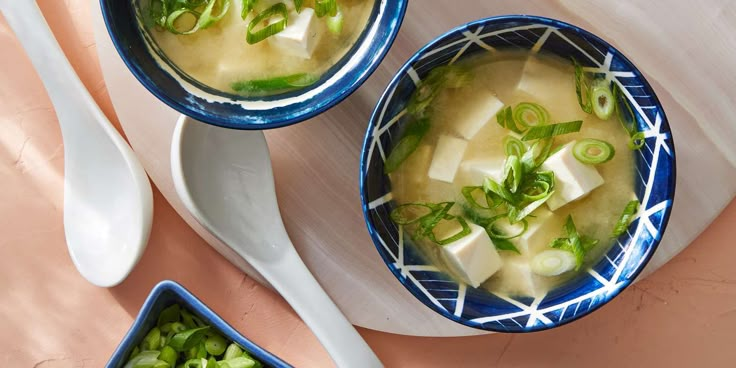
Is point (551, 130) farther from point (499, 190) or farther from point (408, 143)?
point (408, 143)

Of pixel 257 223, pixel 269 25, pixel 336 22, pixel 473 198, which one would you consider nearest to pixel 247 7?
pixel 269 25

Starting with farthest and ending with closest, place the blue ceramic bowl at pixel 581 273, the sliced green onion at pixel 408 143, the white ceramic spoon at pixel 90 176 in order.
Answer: the white ceramic spoon at pixel 90 176
the sliced green onion at pixel 408 143
the blue ceramic bowl at pixel 581 273

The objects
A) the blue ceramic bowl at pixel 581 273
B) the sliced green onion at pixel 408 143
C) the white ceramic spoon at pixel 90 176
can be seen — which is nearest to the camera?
the blue ceramic bowl at pixel 581 273

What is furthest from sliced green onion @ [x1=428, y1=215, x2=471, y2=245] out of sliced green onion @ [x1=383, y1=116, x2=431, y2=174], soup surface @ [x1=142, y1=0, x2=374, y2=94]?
soup surface @ [x1=142, y1=0, x2=374, y2=94]

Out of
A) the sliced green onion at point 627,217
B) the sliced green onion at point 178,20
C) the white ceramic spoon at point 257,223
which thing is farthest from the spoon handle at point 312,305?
the sliced green onion at point 627,217

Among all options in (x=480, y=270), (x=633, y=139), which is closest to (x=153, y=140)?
(x=480, y=270)

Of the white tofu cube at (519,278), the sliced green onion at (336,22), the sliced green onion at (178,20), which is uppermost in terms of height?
the sliced green onion at (336,22)

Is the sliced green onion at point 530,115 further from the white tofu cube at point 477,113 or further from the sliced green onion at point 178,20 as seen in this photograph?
the sliced green onion at point 178,20

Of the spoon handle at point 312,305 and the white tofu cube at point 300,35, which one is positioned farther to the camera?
the spoon handle at point 312,305
